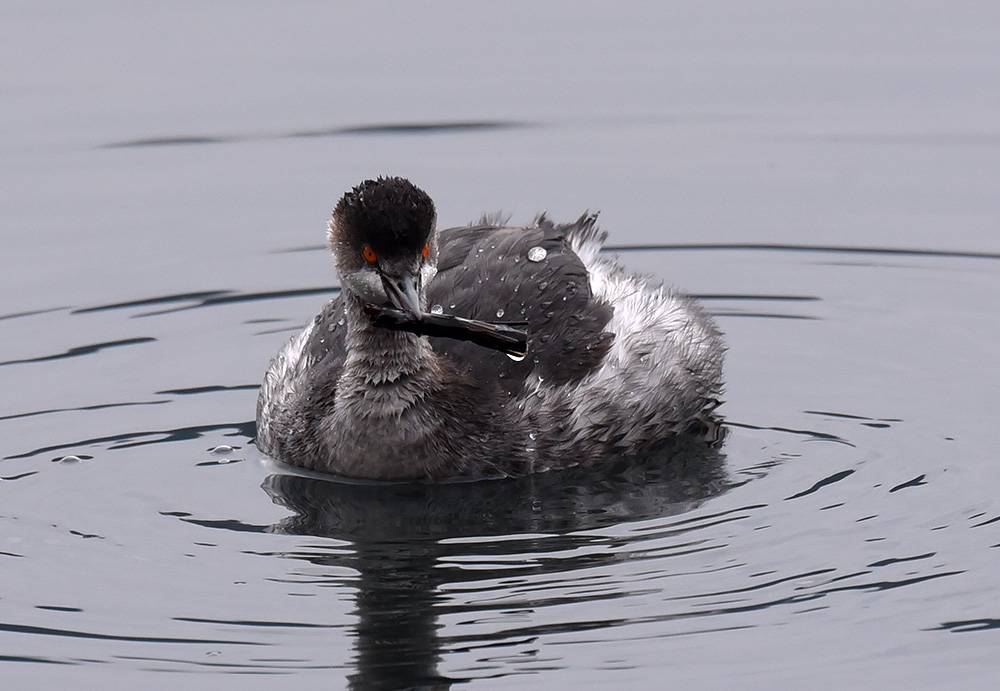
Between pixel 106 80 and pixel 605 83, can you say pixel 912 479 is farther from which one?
pixel 106 80

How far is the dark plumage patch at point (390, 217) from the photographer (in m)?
9.43

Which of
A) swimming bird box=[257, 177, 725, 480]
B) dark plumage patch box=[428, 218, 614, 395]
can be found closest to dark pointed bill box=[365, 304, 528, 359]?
swimming bird box=[257, 177, 725, 480]

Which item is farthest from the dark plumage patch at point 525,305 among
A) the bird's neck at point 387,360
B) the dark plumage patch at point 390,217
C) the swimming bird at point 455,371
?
the dark plumage patch at point 390,217

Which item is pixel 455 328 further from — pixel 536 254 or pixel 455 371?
pixel 536 254

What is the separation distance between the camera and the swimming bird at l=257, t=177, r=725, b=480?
31.6 ft

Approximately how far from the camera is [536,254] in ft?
34.5

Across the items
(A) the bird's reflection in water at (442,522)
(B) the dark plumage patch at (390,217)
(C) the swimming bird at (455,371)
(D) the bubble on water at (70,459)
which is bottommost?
(A) the bird's reflection in water at (442,522)

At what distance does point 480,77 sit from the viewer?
54.0ft

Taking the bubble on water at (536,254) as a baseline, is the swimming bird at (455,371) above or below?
below

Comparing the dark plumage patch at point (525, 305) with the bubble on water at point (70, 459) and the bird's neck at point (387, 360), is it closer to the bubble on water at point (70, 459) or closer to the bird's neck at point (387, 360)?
the bird's neck at point (387, 360)

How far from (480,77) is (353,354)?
676 centimetres

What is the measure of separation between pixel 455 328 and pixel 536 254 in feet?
3.58

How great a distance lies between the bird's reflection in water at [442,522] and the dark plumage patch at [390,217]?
124 cm

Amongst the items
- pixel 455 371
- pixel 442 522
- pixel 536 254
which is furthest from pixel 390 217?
pixel 442 522
